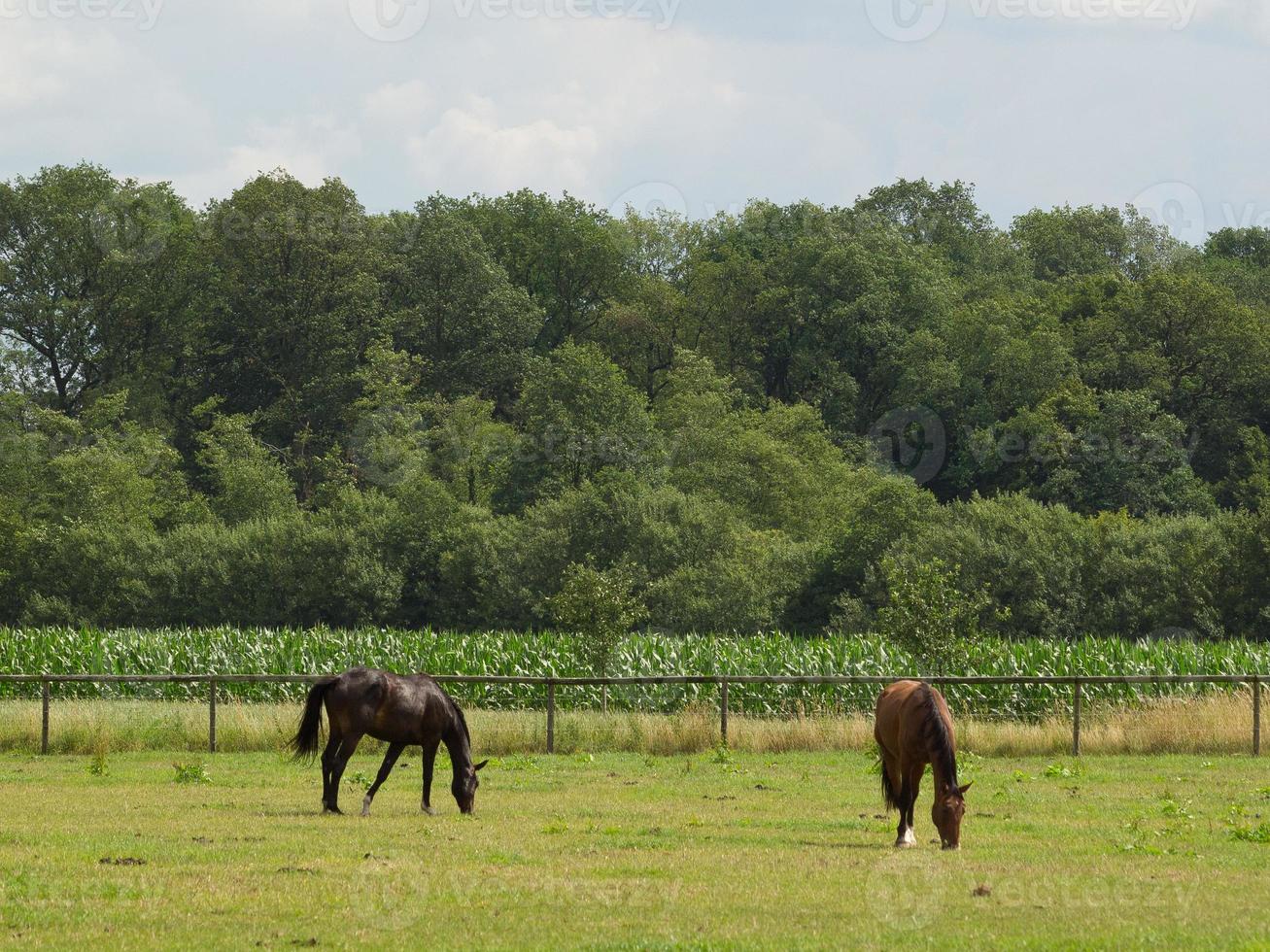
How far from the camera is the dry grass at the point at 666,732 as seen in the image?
80.0 ft

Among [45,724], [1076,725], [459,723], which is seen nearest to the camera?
[459,723]

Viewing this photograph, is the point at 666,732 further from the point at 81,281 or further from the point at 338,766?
the point at 81,281

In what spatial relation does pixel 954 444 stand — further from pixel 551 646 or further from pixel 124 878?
pixel 124 878

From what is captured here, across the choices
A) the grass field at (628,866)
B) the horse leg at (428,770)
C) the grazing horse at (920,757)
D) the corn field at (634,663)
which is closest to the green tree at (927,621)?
the corn field at (634,663)

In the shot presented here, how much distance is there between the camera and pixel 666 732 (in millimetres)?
24656

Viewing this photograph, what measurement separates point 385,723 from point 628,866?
14.9 ft

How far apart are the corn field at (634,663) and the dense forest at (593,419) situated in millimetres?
20907

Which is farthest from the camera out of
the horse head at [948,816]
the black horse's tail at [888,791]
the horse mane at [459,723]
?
A: the horse mane at [459,723]

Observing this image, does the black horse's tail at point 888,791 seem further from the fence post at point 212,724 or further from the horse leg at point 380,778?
the fence post at point 212,724

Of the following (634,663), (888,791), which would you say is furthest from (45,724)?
(888,791)

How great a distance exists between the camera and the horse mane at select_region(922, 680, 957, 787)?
44.7ft

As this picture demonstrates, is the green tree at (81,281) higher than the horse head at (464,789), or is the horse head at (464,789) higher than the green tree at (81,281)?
the green tree at (81,281)

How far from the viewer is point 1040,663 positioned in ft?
109

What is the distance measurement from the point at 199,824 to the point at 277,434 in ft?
251
